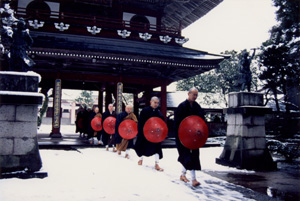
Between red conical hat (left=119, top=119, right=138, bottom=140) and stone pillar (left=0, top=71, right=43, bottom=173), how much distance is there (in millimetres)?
2780

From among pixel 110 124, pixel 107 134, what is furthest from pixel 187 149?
pixel 107 134

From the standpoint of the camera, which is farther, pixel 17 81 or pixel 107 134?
pixel 107 134

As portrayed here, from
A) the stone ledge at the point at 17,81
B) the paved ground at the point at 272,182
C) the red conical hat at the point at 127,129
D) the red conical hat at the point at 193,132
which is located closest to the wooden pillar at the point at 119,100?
the red conical hat at the point at 127,129

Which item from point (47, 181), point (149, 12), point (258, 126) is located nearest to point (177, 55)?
point (149, 12)

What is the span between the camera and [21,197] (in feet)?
10.5

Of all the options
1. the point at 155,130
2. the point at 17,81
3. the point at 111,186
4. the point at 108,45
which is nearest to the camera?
the point at 111,186

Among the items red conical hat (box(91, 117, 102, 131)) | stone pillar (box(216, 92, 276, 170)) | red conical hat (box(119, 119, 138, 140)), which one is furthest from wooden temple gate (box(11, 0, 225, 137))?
stone pillar (box(216, 92, 276, 170))

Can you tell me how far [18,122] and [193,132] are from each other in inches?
123

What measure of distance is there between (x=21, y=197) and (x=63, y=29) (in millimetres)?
10332

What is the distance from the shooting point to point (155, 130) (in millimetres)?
5309

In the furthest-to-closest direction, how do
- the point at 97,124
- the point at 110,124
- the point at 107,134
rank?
the point at 97,124 → the point at 107,134 → the point at 110,124

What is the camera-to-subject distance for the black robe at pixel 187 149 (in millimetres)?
4099

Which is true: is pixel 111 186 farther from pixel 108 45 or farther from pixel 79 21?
pixel 79 21

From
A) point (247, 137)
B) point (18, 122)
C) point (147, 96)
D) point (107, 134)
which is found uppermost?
point (147, 96)
